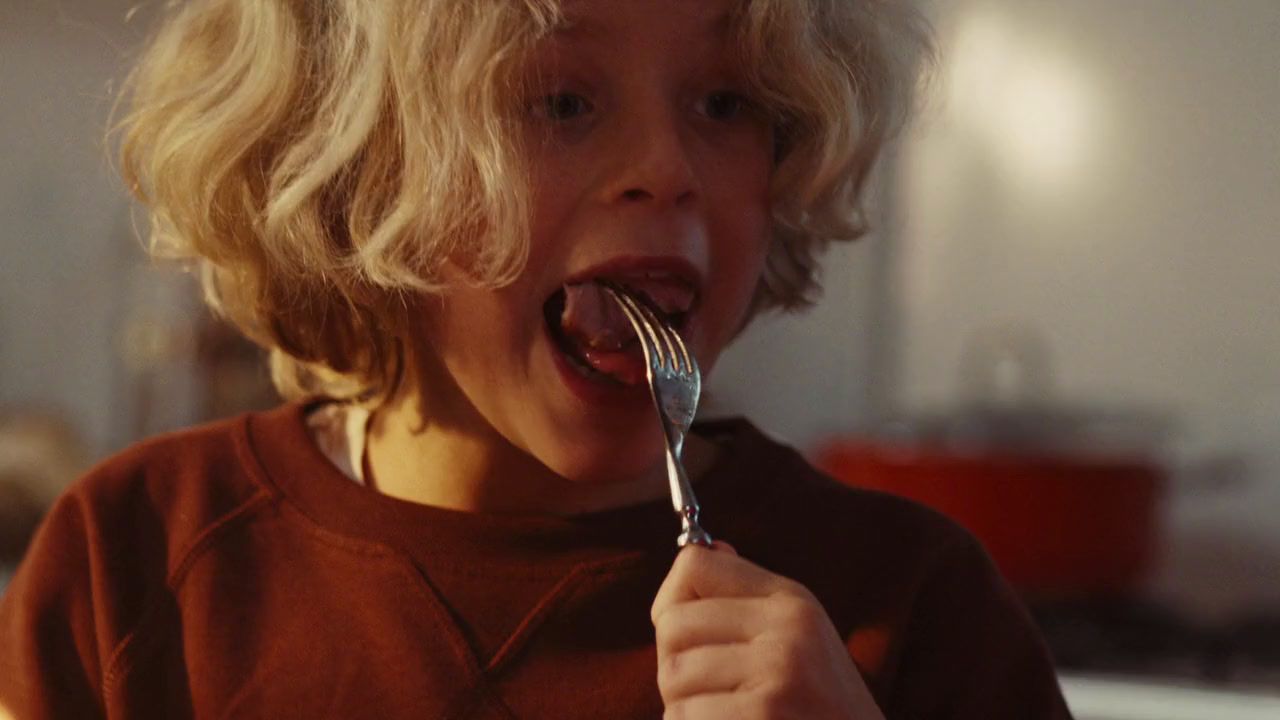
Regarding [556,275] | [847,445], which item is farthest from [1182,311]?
[556,275]

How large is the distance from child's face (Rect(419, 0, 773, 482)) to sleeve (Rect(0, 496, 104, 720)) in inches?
10.3

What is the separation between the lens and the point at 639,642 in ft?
2.71

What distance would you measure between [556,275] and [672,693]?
212 mm

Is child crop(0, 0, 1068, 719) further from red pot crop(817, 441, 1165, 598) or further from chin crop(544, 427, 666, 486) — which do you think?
red pot crop(817, 441, 1165, 598)

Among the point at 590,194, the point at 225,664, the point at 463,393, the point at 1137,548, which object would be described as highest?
the point at 590,194

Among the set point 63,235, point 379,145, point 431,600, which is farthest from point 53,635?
point 63,235

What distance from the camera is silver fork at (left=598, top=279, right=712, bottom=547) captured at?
0.75m

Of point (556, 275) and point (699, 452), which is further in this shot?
point (699, 452)

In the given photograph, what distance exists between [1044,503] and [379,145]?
1082 mm

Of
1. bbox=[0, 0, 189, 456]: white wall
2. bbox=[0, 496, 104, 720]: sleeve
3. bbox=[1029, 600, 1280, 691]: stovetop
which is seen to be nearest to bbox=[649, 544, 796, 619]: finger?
bbox=[0, 496, 104, 720]: sleeve

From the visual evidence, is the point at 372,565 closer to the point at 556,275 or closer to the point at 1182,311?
the point at 556,275

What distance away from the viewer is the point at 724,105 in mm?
812

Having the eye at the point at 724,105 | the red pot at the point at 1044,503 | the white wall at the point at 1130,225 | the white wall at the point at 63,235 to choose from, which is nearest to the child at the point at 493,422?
the eye at the point at 724,105

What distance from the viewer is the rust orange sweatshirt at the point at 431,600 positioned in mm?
810
